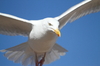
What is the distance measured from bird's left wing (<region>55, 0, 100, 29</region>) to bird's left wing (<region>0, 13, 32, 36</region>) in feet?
1.50

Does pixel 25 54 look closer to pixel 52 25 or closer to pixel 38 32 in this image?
pixel 38 32

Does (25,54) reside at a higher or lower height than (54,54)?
lower

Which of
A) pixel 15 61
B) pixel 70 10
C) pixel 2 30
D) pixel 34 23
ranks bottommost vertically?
pixel 15 61

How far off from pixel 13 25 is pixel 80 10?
0.92m

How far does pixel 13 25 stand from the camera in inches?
87.2

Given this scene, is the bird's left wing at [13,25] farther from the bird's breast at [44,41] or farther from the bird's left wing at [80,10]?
the bird's left wing at [80,10]

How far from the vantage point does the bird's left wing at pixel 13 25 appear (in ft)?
6.70

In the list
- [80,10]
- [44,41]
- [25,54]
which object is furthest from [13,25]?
[80,10]

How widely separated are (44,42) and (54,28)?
277 mm

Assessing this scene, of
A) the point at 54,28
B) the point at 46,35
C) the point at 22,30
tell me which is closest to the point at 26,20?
the point at 22,30

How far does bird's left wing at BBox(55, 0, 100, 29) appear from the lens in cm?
218

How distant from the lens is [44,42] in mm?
1804

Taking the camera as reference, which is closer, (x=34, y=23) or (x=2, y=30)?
(x=34, y=23)

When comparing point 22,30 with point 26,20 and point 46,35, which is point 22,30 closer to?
point 26,20
